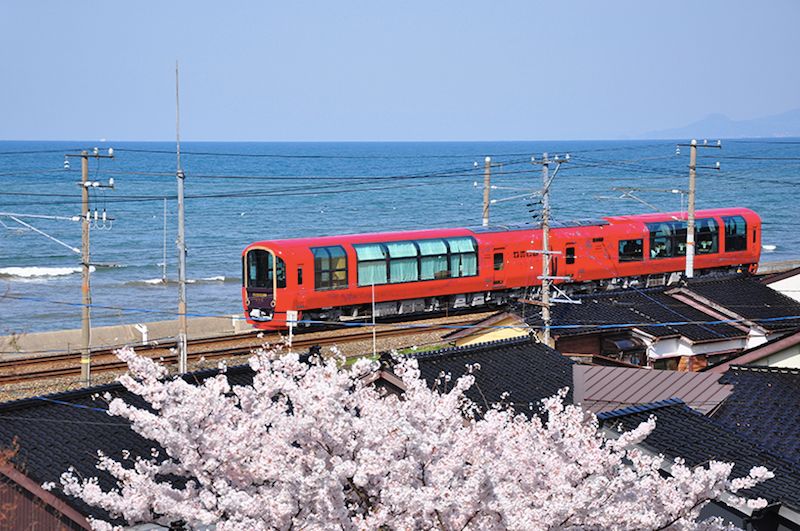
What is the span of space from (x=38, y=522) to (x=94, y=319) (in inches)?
1169

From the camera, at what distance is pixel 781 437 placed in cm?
1184

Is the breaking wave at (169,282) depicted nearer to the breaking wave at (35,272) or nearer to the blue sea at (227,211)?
the blue sea at (227,211)

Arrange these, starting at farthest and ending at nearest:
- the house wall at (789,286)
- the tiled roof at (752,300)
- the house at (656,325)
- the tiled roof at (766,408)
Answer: the house wall at (789,286) → the tiled roof at (752,300) → the house at (656,325) → the tiled roof at (766,408)

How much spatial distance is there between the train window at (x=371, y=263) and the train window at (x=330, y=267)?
49 cm

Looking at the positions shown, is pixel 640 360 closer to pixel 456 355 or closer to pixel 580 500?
pixel 456 355

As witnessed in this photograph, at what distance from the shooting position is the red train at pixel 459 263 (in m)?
27.0

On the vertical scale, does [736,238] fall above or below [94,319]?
above

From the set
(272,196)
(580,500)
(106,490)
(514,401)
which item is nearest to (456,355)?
(514,401)

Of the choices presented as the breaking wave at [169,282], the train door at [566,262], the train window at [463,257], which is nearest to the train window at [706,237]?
the train door at [566,262]

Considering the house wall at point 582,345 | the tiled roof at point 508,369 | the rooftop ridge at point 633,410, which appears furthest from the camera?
the house wall at point 582,345

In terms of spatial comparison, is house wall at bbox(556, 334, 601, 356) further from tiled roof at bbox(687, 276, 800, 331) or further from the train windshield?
the train windshield

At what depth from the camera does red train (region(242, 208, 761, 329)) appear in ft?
88.5

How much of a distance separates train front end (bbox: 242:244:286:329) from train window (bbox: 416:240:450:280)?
422 centimetres

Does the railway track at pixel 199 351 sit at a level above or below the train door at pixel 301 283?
below
